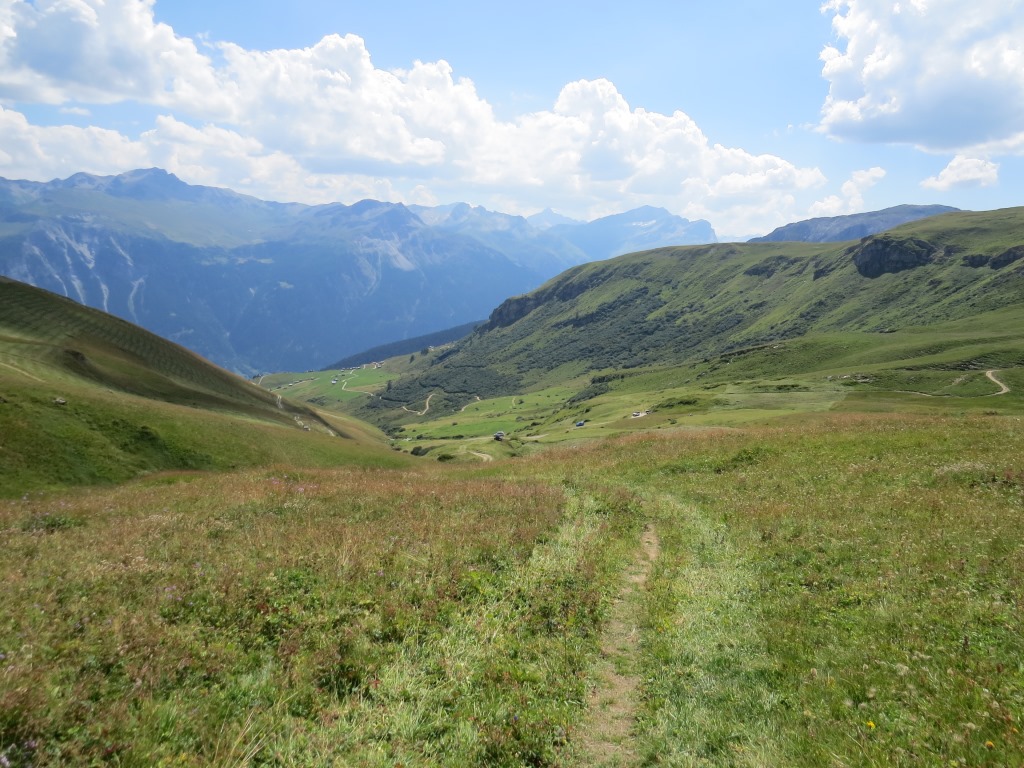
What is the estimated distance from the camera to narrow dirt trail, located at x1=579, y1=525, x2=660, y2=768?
779 centimetres

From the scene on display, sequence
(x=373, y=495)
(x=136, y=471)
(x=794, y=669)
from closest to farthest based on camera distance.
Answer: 1. (x=794, y=669)
2. (x=373, y=495)
3. (x=136, y=471)

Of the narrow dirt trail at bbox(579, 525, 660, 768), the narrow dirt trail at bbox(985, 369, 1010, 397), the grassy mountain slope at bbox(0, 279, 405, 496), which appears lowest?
the narrow dirt trail at bbox(985, 369, 1010, 397)

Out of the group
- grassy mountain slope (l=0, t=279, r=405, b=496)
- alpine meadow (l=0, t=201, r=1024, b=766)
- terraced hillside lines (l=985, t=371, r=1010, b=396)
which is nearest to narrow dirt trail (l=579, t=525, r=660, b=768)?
alpine meadow (l=0, t=201, r=1024, b=766)

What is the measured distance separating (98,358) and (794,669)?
7636 centimetres

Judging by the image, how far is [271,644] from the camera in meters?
9.36

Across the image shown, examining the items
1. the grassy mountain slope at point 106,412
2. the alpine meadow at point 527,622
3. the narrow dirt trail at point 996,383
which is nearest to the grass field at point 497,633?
the alpine meadow at point 527,622

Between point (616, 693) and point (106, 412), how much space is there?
1623 inches

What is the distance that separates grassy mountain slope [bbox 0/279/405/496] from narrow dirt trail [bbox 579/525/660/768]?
30.4 meters

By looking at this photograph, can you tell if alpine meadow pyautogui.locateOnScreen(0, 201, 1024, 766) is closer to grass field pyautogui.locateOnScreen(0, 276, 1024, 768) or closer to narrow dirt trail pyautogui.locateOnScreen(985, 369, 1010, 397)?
grass field pyautogui.locateOnScreen(0, 276, 1024, 768)

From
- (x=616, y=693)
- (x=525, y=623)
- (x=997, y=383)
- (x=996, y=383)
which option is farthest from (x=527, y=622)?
(x=996, y=383)

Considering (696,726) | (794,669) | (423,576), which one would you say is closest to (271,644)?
(423,576)

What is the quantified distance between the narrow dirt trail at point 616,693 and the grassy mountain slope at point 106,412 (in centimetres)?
3036

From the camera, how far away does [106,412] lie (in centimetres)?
3797

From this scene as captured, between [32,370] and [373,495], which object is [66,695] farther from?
[32,370]
